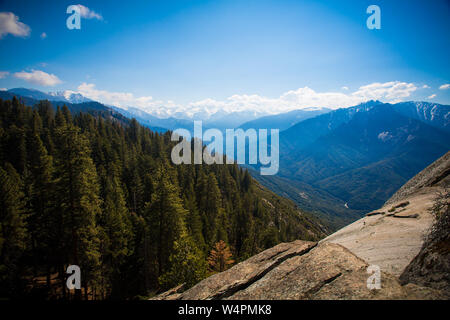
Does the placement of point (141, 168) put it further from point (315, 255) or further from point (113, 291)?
point (315, 255)

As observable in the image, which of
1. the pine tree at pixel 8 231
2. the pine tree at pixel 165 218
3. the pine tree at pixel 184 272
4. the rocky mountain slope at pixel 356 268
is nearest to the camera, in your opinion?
the rocky mountain slope at pixel 356 268

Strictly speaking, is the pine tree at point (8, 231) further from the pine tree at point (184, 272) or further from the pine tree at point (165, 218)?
the pine tree at point (184, 272)

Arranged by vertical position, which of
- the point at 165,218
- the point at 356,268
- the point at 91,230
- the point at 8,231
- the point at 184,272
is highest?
the point at 356,268

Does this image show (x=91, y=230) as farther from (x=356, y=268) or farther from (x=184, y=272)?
(x=356, y=268)

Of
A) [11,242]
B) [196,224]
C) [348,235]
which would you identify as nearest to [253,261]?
[348,235]

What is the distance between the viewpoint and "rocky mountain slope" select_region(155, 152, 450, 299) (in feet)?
23.6

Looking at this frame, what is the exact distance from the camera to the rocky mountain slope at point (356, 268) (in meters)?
7.18

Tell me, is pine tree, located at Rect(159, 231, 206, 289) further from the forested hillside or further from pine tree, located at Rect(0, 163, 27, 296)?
pine tree, located at Rect(0, 163, 27, 296)

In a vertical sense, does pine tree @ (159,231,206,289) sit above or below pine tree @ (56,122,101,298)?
below

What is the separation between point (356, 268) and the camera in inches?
346

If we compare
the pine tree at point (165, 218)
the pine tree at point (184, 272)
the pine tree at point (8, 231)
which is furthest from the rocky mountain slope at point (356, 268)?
the pine tree at point (8, 231)

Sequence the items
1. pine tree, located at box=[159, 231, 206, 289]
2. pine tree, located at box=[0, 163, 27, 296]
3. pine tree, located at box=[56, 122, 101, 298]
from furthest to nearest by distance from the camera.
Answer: pine tree, located at box=[0, 163, 27, 296] → pine tree, located at box=[159, 231, 206, 289] → pine tree, located at box=[56, 122, 101, 298]

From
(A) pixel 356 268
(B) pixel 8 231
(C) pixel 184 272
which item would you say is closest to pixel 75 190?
(C) pixel 184 272

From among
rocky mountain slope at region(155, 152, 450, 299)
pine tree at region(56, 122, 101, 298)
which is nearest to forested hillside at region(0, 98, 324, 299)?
pine tree at region(56, 122, 101, 298)
